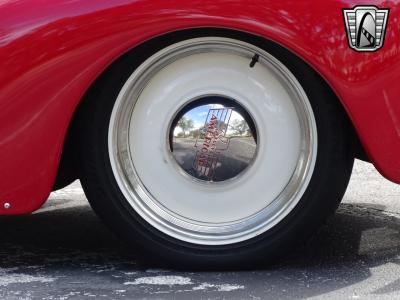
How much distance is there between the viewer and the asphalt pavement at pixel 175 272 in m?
2.48

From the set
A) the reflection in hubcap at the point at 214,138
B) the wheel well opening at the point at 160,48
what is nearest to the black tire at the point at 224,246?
the wheel well opening at the point at 160,48

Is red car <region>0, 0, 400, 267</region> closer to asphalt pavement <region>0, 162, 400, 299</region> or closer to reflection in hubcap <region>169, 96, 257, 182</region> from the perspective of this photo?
reflection in hubcap <region>169, 96, 257, 182</region>

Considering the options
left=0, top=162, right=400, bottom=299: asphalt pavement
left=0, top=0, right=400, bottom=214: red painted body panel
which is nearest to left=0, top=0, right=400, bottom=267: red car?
left=0, top=0, right=400, bottom=214: red painted body panel

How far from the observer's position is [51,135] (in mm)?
2547

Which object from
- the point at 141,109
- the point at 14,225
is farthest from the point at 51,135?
the point at 14,225

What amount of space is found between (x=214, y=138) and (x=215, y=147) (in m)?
0.03

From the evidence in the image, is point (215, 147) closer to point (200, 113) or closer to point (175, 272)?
point (200, 113)

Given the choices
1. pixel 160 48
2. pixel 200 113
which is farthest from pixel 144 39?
pixel 200 113

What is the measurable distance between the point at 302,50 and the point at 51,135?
0.85 m

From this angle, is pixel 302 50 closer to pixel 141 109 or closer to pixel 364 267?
pixel 141 109

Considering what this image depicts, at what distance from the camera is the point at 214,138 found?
2688 mm

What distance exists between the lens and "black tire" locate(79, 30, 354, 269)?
2.58 meters

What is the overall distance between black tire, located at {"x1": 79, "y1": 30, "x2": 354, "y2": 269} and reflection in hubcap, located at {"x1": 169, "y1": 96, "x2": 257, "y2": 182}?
9.2 inches

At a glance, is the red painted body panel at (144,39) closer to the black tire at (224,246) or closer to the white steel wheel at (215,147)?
the black tire at (224,246)
